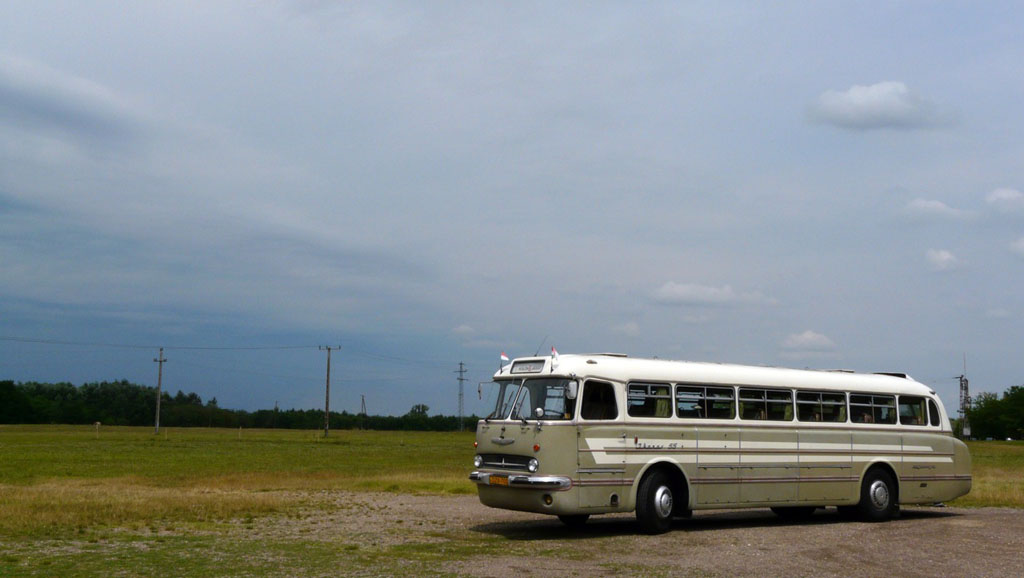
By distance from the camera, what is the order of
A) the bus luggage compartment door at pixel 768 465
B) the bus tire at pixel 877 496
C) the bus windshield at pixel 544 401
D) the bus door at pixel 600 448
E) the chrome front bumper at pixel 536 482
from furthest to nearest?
the bus tire at pixel 877 496, the bus luggage compartment door at pixel 768 465, the bus windshield at pixel 544 401, the bus door at pixel 600 448, the chrome front bumper at pixel 536 482

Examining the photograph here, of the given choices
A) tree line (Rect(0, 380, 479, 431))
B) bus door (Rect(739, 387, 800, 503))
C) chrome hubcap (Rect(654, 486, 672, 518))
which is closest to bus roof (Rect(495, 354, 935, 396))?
bus door (Rect(739, 387, 800, 503))

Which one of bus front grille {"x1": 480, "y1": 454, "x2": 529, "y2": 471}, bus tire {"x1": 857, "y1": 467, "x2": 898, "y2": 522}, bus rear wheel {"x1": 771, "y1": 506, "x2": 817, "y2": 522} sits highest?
A: bus front grille {"x1": 480, "y1": 454, "x2": 529, "y2": 471}

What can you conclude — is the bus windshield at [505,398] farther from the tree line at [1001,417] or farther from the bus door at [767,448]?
the tree line at [1001,417]

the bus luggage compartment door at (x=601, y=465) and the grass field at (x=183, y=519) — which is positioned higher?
the bus luggage compartment door at (x=601, y=465)

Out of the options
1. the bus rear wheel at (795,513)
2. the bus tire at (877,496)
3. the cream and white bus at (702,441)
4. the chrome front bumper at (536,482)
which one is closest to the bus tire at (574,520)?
the cream and white bus at (702,441)

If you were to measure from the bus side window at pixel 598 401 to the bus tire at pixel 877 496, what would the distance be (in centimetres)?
692

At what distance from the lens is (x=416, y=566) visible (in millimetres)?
13508

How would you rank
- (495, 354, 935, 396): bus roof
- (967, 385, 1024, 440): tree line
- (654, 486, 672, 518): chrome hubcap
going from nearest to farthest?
(495, 354, 935, 396): bus roof, (654, 486, 672, 518): chrome hubcap, (967, 385, 1024, 440): tree line

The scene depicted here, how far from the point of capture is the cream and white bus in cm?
1750

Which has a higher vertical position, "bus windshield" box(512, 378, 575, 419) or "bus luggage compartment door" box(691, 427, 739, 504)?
"bus windshield" box(512, 378, 575, 419)

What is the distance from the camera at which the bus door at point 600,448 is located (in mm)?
17422

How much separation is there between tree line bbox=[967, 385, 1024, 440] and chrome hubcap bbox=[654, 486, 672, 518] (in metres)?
180

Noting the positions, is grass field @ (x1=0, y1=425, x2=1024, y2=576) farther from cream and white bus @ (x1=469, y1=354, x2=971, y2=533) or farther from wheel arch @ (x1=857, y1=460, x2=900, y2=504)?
wheel arch @ (x1=857, y1=460, x2=900, y2=504)

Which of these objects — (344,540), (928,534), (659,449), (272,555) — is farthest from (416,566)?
(928,534)
